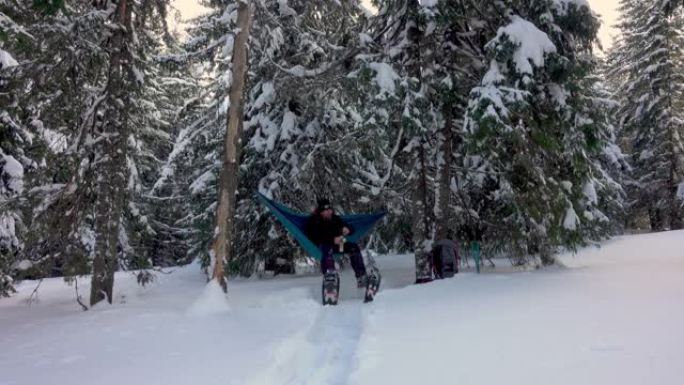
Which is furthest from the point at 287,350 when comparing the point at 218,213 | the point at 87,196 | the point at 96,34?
the point at 96,34

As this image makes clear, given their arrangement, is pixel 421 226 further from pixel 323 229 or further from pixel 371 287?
pixel 371 287

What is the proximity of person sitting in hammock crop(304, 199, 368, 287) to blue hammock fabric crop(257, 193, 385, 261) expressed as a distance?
122 mm

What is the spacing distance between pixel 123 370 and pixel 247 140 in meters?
7.59

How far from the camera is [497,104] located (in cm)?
664

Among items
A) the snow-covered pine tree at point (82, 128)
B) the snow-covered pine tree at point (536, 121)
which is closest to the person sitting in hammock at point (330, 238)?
the snow-covered pine tree at point (536, 121)

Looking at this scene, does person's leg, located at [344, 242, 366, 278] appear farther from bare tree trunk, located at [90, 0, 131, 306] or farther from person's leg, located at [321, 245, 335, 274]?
bare tree trunk, located at [90, 0, 131, 306]

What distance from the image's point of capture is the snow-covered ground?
3.35 metres

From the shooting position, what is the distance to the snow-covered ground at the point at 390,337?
3352mm

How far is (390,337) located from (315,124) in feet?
22.4

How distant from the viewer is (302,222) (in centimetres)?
843

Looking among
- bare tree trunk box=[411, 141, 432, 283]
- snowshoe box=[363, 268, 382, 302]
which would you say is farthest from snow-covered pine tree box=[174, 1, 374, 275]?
snowshoe box=[363, 268, 382, 302]

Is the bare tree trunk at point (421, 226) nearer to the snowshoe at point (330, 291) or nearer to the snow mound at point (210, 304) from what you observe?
the snowshoe at point (330, 291)

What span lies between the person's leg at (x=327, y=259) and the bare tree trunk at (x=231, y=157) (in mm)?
1384

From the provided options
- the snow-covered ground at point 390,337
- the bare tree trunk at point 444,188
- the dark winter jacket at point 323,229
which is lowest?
the snow-covered ground at point 390,337
